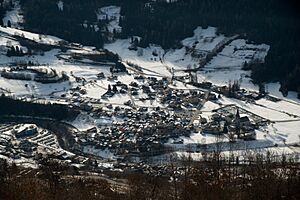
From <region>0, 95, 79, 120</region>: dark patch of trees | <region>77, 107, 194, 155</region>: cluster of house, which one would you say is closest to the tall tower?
<region>77, 107, 194, 155</region>: cluster of house

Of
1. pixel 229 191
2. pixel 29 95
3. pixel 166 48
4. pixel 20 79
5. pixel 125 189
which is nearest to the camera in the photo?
pixel 229 191

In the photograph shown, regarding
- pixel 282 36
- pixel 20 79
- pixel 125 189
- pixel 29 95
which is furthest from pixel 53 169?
pixel 282 36

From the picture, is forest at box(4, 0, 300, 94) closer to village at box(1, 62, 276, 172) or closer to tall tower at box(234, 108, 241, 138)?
village at box(1, 62, 276, 172)

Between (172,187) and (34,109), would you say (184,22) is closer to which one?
(34,109)

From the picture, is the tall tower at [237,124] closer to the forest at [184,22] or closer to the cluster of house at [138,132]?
the cluster of house at [138,132]

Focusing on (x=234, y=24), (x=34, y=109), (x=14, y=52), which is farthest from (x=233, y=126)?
(x=14, y=52)

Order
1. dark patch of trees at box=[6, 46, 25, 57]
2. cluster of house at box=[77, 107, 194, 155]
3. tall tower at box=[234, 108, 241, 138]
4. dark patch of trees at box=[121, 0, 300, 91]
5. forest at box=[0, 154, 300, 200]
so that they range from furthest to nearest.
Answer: dark patch of trees at box=[6, 46, 25, 57], dark patch of trees at box=[121, 0, 300, 91], tall tower at box=[234, 108, 241, 138], cluster of house at box=[77, 107, 194, 155], forest at box=[0, 154, 300, 200]

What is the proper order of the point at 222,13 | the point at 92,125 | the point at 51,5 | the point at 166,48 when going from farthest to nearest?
1. the point at 51,5
2. the point at 222,13
3. the point at 166,48
4. the point at 92,125

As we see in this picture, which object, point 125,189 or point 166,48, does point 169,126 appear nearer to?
point 125,189
